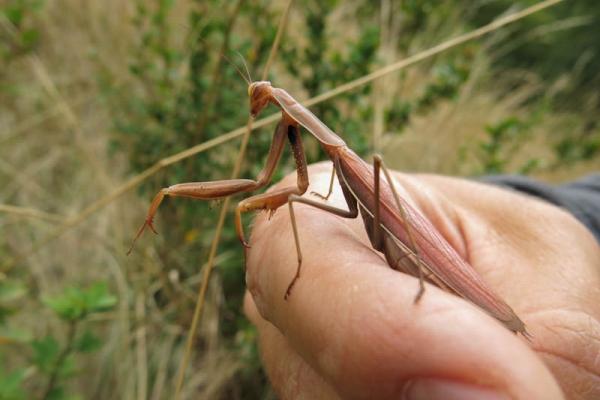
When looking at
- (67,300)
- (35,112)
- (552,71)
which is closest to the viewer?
(67,300)

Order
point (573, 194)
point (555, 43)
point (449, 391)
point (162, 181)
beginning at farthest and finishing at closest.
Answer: point (555, 43)
point (162, 181)
point (573, 194)
point (449, 391)

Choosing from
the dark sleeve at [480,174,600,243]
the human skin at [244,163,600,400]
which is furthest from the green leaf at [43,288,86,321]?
the dark sleeve at [480,174,600,243]

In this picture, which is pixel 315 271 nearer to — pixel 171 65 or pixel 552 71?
pixel 171 65

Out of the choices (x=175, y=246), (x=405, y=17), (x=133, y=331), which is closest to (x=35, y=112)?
(x=175, y=246)

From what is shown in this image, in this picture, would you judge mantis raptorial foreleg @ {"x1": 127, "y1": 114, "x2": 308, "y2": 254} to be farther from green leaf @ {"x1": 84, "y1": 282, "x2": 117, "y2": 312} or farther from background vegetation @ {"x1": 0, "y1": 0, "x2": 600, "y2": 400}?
background vegetation @ {"x1": 0, "y1": 0, "x2": 600, "y2": 400}

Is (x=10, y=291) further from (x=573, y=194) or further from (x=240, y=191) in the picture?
(x=573, y=194)

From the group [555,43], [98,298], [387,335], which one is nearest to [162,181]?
[98,298]

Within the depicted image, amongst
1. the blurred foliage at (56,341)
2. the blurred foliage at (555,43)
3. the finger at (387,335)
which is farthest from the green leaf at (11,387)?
the blurred foliage at (555,43)

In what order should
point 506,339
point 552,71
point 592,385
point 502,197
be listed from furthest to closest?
point 552,71, point 502,197, point 592,385, point 506,339
